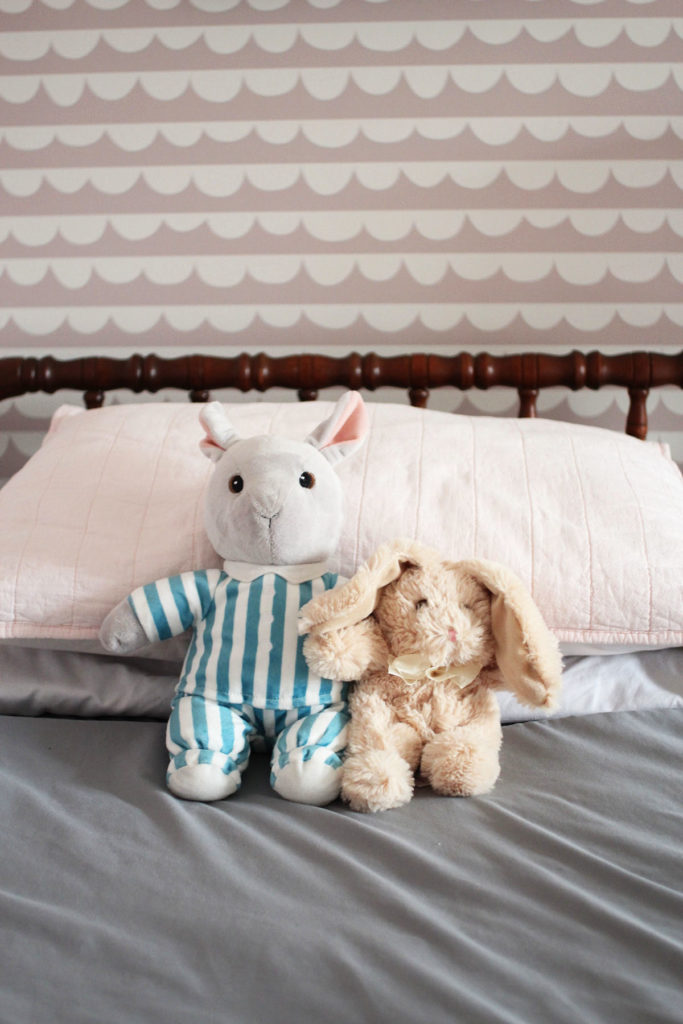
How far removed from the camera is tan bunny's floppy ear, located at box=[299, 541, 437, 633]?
895 mm

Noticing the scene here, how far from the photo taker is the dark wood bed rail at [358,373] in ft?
4.92

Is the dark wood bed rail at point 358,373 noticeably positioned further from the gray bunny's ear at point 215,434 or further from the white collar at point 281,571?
the white collar at point 281,571

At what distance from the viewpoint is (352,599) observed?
89cm

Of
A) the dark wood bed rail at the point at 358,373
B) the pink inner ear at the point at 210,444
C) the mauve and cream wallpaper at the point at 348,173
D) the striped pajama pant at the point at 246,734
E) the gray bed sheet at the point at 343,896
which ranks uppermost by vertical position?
the mauve and cream wallpaper at the point at 348,173

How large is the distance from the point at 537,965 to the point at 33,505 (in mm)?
841

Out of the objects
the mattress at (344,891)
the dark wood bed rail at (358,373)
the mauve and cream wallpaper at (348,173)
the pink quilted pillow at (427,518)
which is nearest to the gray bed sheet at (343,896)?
the mattress at (344,891)

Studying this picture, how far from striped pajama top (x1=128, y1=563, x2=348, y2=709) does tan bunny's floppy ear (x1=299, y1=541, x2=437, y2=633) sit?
5 centimetres

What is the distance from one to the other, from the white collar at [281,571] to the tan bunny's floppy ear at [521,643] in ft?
0.63

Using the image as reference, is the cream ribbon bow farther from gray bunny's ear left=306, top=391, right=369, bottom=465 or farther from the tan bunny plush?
gray bunny's ear left=306, top=391, right=369, bottom=465

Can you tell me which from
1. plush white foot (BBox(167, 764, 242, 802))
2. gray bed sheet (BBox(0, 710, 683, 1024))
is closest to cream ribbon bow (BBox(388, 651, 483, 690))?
gray bed sheet (BBox(0, 710, 683, 1024))

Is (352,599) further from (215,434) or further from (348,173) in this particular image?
(348,173)

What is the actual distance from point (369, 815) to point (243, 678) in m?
0.20

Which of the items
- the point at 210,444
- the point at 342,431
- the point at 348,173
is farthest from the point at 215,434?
the point at 348,173

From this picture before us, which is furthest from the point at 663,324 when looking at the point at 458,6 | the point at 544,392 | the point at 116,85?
the point at 116,85
